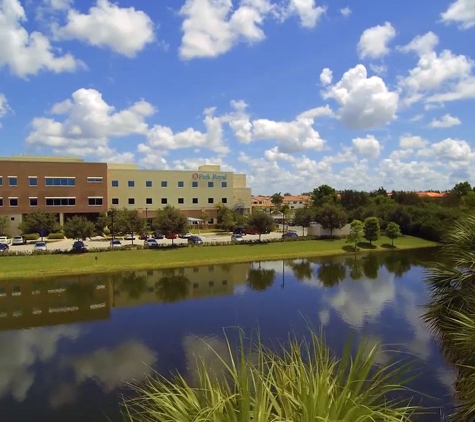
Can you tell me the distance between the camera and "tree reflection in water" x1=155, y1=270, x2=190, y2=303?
1134 inches

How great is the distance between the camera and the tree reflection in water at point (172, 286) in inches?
1134

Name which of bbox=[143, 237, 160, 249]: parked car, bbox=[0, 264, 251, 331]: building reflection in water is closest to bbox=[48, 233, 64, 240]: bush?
bbox=[143, 237, 160, 249]: parked car

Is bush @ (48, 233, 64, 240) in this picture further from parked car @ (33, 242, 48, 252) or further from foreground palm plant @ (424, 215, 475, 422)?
foreground palm plant @ (424, 215, 475, 422)

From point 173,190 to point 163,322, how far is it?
50602 millimetres

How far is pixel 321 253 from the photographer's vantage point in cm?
4906

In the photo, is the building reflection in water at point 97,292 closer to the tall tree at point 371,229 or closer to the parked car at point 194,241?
the parked car at point 194,241

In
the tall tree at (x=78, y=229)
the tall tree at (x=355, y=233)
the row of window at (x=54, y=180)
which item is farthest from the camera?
the row of window at (x=54, y=180)

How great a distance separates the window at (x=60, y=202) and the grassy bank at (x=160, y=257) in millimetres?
23241

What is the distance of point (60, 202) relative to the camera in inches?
2388

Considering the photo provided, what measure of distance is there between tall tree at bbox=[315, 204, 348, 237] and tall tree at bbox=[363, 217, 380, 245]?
13.3ft

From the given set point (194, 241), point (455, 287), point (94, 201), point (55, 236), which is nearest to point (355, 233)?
point (194, 241)

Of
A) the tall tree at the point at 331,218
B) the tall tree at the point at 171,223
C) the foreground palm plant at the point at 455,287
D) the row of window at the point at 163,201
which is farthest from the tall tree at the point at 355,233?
the foreground palm plant at the point at 455,287

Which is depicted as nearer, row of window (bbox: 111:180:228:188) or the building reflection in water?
the building reflection in water

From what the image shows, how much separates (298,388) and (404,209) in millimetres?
66263
